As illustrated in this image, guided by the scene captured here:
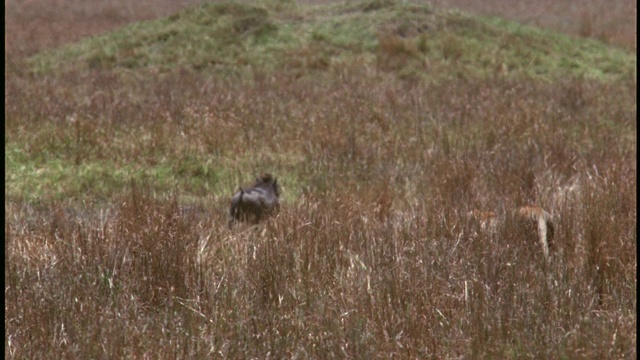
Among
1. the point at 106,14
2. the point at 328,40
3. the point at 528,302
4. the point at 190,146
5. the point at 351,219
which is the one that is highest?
the point at 528,302

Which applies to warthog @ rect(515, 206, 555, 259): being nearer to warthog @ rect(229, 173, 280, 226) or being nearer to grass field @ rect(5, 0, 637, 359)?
grass field @ rect(5, 0, 637, 359)

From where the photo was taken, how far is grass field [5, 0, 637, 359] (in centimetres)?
344

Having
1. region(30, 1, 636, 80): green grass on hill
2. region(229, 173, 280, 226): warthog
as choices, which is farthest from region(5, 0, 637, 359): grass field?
region(229, 173, 280, 226): warthog

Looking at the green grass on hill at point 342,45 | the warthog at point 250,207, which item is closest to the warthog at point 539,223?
the warthog at point 250,207

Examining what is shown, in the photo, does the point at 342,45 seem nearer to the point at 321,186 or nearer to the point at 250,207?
the point at 321,186

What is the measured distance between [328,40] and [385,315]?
1141 cm

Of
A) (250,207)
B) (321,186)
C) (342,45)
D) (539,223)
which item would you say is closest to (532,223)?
(539,223)

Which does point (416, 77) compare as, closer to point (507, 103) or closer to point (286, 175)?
point (507, 103)

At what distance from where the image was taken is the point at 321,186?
7074mm

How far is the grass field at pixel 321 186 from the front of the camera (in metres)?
3.44

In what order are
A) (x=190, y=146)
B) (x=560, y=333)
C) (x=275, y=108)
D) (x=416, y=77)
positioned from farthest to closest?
1. (x=416, y=77)
2. (x=275, y=108)
3. (x=190, y=146)
4. (x=560, y=333)

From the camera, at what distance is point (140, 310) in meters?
3.82

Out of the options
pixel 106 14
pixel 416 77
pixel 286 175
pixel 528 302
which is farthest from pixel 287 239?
pixel 106 14

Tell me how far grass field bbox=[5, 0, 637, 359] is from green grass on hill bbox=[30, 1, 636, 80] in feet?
0.18
